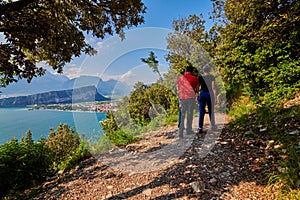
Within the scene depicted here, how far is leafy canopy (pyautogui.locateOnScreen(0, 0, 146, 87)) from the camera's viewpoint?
3824mm

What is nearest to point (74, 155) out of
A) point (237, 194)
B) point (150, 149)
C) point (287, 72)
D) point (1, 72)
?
point (150, 149)

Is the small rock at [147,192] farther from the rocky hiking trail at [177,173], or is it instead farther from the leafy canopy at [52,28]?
the leafy canopy at [52,28]

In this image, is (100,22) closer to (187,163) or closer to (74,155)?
(74,155)

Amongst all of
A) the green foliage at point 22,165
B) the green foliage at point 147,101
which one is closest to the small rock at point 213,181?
the green foliage at point 22,165

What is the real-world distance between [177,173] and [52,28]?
4361 mm

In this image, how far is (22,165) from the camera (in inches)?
166

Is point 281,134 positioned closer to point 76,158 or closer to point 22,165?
point 76,158

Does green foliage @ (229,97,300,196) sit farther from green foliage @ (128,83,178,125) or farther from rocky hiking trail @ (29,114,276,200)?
green foliage @ (128,83,178,125)

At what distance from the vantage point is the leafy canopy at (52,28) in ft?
12.5

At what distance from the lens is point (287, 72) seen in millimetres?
5562

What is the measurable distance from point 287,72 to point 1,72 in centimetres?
809

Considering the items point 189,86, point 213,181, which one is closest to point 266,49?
point 189,86

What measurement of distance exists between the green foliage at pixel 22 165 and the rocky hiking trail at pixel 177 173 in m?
0.52

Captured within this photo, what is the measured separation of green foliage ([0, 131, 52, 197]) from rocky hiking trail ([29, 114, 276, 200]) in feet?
1.71
